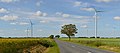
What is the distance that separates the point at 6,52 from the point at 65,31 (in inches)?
6412

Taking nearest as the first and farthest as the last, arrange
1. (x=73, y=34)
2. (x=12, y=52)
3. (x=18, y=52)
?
(x=12, y=52)
(x=18, y=52)
(x=73, y=34)

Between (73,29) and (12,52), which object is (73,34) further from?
(12,52)

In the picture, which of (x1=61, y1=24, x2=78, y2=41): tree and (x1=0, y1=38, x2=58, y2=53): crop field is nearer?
(x1=0, y1=38, x2=58, y2=53): crop field

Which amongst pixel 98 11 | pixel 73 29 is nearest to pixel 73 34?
pixel 73 29

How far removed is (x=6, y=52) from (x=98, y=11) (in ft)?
166

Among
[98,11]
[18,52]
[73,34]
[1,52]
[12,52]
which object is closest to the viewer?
[1,52]

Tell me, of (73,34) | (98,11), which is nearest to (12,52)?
(98,11)

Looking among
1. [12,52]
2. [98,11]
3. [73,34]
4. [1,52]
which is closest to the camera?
[1,52]

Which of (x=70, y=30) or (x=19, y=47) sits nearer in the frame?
(x=19, y=47)

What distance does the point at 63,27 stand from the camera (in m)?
193

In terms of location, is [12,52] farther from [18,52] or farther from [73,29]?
[73,29]

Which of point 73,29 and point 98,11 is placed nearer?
point 98,11

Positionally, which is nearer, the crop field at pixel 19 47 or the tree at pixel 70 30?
the crop field at pixel 19 47

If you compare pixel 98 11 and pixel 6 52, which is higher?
pixel 98 11
